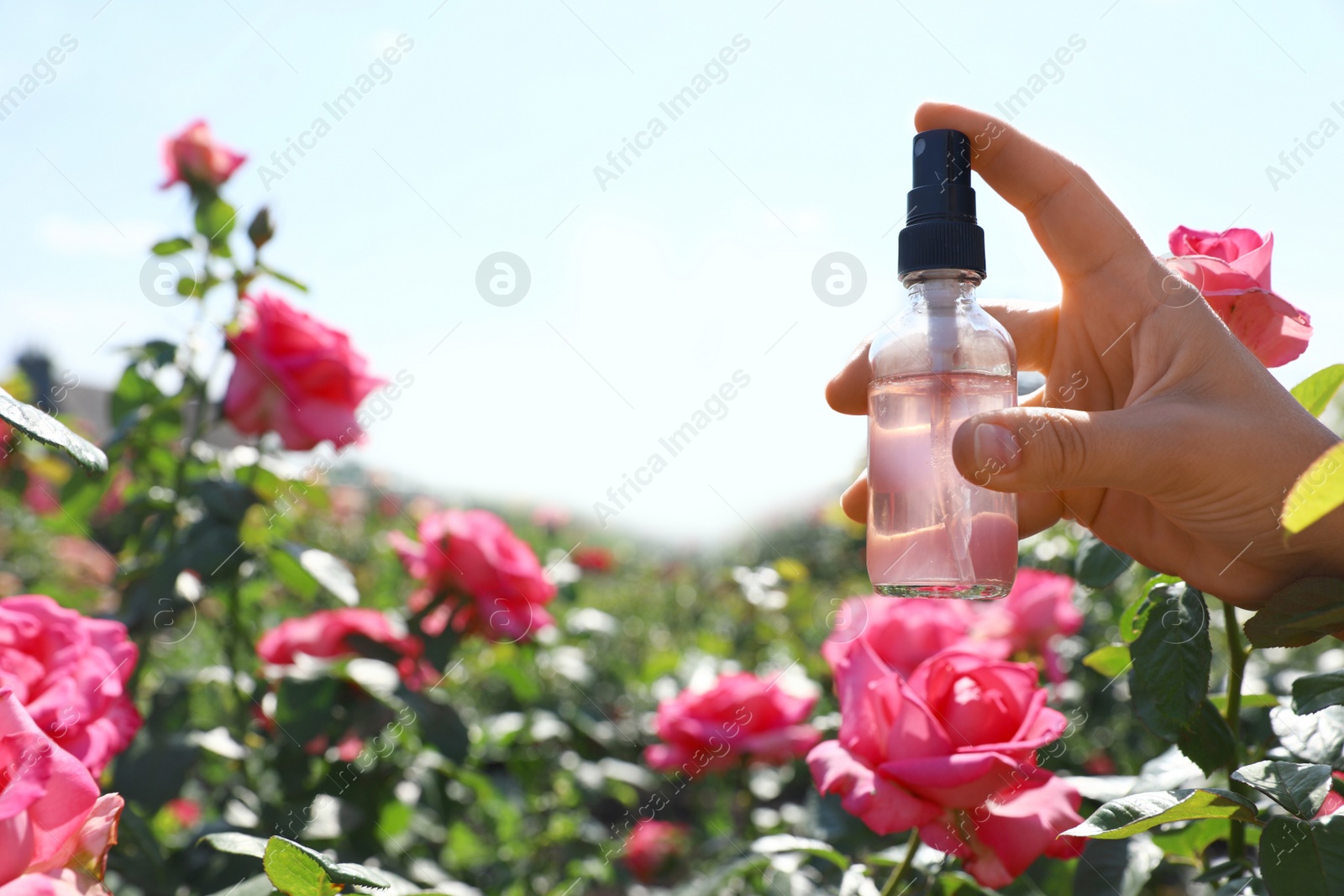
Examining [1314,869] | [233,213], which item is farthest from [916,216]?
[233,213]

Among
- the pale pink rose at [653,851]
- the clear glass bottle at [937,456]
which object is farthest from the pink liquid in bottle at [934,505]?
the pale pink rose at [653,851]

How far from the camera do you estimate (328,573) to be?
64.7 inches

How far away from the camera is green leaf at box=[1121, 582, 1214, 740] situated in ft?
3.12

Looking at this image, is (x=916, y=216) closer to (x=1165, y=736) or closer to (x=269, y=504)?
(x=1165, y=736)

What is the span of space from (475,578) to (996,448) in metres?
1.22

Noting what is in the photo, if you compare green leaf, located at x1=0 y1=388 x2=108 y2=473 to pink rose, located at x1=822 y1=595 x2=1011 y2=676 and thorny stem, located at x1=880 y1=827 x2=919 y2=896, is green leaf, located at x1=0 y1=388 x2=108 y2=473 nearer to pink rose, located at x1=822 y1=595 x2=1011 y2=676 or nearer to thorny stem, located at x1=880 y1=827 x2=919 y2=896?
thorny stem, located at x1=880 y1=827 x2=919 y2=896

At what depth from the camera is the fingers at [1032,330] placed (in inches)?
54.4

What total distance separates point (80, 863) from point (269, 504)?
3.44 ft

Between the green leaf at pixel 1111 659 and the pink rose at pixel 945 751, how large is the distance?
0.48 feet

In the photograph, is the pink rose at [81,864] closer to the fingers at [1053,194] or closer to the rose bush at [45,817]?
the rose bush at [45,817]

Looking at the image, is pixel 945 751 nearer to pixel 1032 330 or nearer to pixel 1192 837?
pixel 1192 837

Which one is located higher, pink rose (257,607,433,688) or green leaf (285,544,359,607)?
green leaf (285,544,359,607)

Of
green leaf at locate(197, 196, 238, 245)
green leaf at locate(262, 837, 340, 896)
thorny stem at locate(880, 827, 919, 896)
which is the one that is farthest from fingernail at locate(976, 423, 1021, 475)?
green leaf at locate(197, 196, 238, 245)

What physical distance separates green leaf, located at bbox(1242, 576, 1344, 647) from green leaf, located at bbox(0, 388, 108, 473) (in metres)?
1.07
